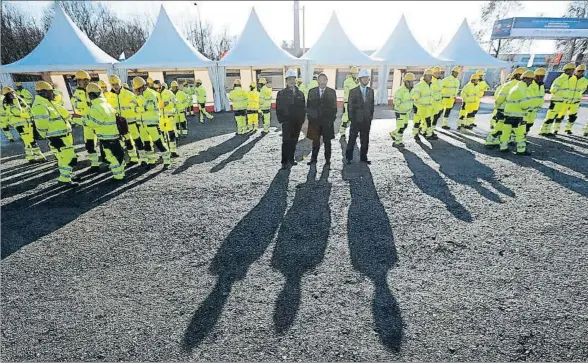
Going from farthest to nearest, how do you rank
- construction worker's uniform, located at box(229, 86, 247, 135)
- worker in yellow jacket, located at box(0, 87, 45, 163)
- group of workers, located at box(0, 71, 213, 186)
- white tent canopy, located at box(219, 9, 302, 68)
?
white tent canopy, located at box(219, 9, 302, 68) → construction worker's uniform, located at box(229, 86, 247, 135) → worker in yellow jacket, located at box(0, 87, 45, 163) → group of workers, located at box(0, 71, 213, 186)

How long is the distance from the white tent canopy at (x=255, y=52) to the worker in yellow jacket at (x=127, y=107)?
29.7 feet

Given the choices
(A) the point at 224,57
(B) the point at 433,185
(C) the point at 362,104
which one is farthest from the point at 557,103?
(A) the point at 224,57

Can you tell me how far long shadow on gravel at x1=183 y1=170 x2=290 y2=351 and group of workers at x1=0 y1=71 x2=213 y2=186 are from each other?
10.1 ft

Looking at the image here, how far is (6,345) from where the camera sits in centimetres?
236

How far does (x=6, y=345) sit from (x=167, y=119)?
5852 mm

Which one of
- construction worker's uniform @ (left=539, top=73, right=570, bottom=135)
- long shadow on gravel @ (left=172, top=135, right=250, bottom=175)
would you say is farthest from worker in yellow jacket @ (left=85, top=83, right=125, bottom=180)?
construction worker's uniform @ (left=539, top=73, right=570, bottom=135)

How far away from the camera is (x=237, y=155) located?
7.79 m

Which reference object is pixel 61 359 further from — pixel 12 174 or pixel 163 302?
pixel 12 174

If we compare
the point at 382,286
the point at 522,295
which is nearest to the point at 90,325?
the point at 382,286

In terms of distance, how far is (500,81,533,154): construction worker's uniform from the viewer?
6105 millimetres

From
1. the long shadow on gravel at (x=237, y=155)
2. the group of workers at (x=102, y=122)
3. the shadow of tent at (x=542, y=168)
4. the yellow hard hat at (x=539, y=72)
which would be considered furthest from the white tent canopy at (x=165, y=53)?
the yellow hard hat at (x=539, y=72)

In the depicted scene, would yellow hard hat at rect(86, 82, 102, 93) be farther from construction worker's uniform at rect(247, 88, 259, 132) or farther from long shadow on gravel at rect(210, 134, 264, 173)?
construction worker's uniform at rect(247, 88, 259, 132)

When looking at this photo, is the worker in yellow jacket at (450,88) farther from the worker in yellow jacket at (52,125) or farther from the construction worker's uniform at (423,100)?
the worker in yellow jacket at (52,125)

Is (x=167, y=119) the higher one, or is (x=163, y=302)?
(x=167, y=119)
